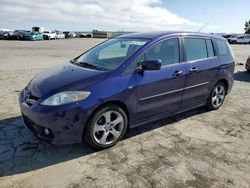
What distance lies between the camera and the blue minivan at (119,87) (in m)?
3.79

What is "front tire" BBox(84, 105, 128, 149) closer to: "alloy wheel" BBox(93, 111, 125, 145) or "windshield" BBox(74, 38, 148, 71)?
"alloy wheel" BBox(93, 111, 125, 145)

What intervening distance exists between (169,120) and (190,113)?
719 mm

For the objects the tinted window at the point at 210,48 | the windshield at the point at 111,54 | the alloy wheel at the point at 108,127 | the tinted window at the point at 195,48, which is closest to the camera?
the alloy wheel at the point at 108,127

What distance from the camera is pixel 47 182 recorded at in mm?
Answer: 3354

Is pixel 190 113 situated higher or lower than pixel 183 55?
lower

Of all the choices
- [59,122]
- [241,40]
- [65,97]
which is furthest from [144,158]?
[241,40]

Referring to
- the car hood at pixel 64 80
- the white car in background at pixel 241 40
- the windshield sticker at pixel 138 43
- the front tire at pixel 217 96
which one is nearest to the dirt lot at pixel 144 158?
the front tire at pixel 217 96

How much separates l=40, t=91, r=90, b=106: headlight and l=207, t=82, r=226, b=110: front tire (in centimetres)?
322

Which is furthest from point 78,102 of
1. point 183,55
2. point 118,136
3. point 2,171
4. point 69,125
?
point 183,55

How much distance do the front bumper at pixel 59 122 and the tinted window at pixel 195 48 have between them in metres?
2.47

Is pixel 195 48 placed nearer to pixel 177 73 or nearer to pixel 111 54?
pixel 177 73

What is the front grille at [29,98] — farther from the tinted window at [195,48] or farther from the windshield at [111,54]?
the tinted window at [195,48]

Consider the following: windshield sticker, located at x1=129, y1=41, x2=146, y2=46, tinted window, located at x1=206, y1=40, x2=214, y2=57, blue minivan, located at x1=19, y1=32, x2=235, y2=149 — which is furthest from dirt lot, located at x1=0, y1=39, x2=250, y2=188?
windshield sticker, located at x1=129, y1=41, x2=146, y2=46

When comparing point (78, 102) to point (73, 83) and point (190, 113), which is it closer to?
point (73, 83)
